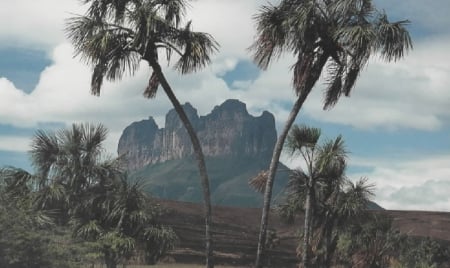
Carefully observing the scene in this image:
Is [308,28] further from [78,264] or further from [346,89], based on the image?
[78,264]

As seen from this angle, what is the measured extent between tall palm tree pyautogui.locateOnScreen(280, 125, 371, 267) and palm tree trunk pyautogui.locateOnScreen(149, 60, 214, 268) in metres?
5.31

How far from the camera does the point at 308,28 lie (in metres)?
16.2

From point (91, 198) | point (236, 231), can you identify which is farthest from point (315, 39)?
point (236, 231)

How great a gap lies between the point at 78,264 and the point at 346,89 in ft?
28.5

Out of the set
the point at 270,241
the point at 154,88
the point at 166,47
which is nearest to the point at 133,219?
the point at 154,88

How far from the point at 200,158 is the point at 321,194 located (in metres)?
13.5

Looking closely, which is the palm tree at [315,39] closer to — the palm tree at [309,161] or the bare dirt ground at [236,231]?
the palm tree at [309,161]

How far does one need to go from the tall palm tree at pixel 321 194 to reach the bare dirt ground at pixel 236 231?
71.2 ft

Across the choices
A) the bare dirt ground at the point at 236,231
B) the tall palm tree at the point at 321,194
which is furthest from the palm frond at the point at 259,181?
the bare dirt ground at the point at 236,231

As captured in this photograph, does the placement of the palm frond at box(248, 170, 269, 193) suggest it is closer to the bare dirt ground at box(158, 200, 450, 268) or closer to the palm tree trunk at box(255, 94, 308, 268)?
the palm tree trunk at box(255, 94, 308, 268)

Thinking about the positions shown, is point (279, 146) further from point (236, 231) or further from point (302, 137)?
point (236, 231)

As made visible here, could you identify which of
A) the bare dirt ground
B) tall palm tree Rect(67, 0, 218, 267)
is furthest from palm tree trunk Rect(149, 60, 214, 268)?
the bare dirt ground

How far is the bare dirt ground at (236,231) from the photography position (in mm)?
57625

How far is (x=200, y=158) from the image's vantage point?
16406mm
